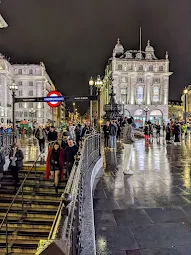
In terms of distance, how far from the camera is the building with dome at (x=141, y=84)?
80.6 meters

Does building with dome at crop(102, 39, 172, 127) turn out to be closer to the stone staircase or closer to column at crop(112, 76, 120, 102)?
column at crop(112, 76, 120, 102)

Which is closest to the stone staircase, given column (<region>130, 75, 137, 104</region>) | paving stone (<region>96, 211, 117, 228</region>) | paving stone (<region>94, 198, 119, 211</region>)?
paving stone (<region>94, 198, 119, 211</region>)

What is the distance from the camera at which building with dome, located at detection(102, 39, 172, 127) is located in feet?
264

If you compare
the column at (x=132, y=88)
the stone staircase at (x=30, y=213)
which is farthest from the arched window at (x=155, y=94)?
the stone staircase at (x=30, y=213)

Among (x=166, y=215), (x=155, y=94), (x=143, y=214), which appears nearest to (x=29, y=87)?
(x=155, y=94)

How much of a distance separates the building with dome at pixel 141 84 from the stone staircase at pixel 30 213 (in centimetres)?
7009

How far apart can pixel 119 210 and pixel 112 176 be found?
3.00 metres

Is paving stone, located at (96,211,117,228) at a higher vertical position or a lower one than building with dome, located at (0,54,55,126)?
lower

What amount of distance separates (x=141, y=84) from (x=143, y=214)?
263 feet

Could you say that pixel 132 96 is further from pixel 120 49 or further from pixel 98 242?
pixel 98 242

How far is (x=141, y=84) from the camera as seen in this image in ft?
269

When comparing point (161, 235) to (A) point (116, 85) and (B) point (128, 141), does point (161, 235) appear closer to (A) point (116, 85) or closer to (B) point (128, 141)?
(B) point (128, 141)

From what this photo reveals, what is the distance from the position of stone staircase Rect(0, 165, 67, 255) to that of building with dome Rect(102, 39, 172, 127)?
70090 mm

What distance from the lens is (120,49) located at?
87.1 metres
